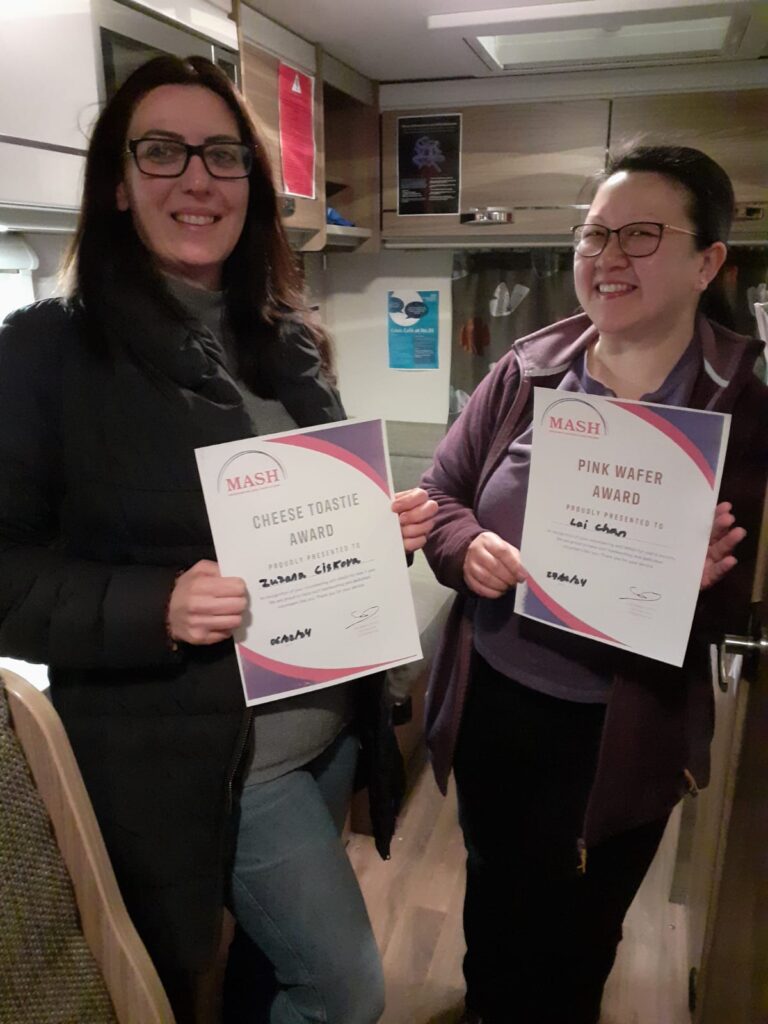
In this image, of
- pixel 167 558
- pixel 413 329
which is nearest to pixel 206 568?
pixel 167 558

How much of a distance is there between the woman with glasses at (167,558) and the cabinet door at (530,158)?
4.91 ft

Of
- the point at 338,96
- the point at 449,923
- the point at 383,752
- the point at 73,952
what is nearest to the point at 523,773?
the point at 383,752

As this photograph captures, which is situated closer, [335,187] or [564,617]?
[564,617]

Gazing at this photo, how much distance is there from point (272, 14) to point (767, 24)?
3.63 ft

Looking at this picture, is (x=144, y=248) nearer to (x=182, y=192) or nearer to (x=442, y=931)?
(x=182, y=192)

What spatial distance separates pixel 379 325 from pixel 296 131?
3.36ft

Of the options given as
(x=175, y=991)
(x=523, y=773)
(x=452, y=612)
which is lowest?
(x=175, y=991)

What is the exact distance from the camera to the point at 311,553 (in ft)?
2.80

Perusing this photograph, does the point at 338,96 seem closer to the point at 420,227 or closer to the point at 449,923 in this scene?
the point at 420,227

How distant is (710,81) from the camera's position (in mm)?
2031

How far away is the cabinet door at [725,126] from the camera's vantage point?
203cm

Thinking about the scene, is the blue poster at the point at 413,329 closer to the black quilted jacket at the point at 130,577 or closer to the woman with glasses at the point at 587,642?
the woman with glasses at the point at 587,642
